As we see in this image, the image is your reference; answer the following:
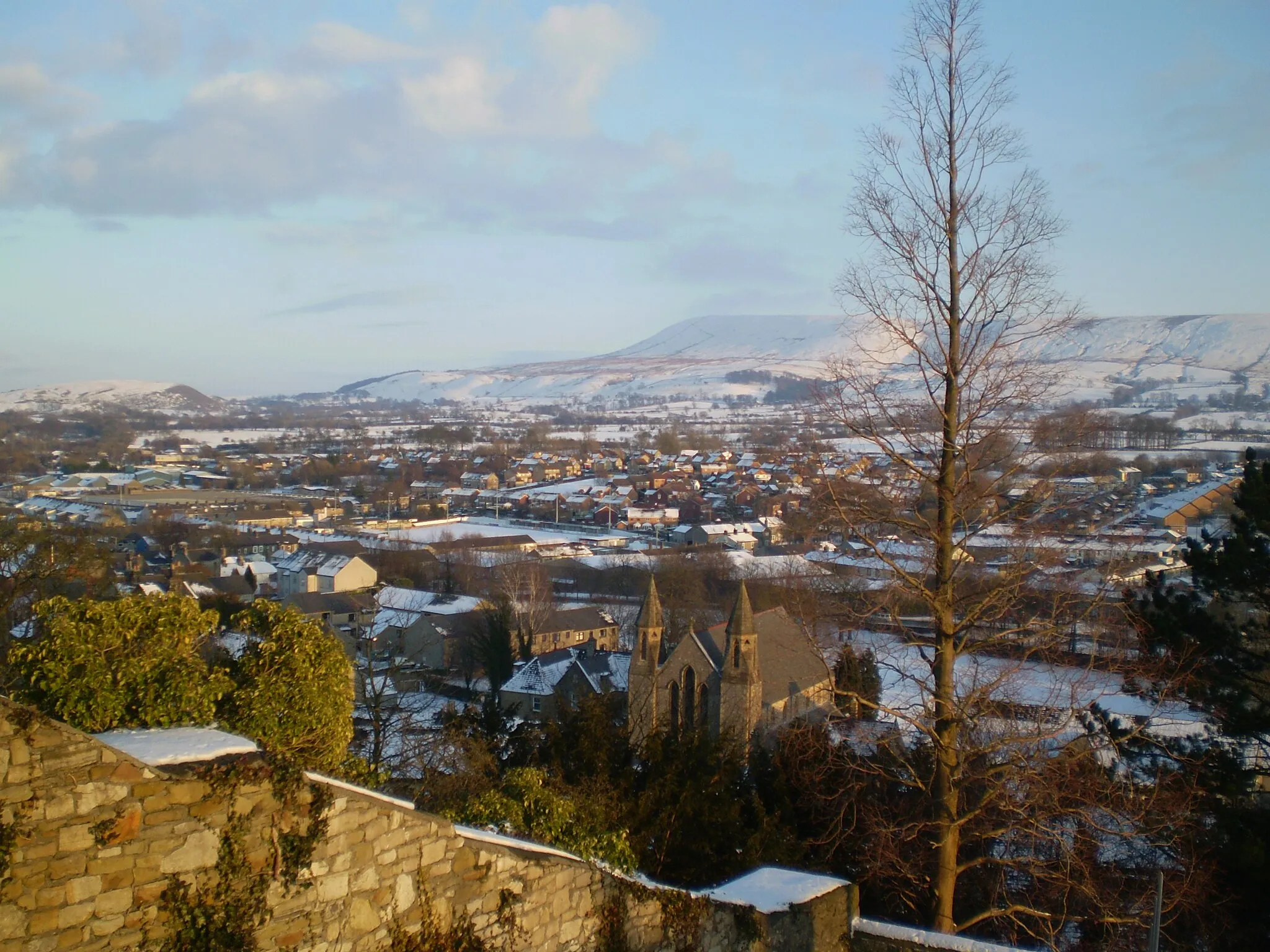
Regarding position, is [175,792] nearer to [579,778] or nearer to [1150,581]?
[579,778]

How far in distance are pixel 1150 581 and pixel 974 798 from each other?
152 inches

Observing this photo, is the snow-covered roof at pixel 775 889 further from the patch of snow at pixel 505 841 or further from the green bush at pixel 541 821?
the patch of snow at pixel 505 841

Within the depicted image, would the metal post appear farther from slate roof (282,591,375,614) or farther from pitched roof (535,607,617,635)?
slate roof (282,591,375,614)

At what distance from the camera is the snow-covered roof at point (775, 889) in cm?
591

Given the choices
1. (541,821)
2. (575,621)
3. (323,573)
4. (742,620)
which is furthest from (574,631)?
(541,821)

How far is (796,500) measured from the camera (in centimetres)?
866

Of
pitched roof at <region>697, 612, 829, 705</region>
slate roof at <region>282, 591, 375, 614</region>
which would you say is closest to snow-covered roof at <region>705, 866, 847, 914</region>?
pitched roof at <region>697, 612, 829, 705</region>

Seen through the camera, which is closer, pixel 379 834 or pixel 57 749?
pixel 57 749

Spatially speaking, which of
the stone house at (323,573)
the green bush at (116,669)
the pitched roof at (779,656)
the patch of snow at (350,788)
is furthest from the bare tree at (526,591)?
the patch of snow at (350,788)

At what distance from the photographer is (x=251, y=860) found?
12.3ft

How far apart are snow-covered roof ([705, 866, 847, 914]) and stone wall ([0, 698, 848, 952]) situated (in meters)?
0.95

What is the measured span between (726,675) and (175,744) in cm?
1976

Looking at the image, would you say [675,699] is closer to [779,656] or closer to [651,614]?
[651,614]

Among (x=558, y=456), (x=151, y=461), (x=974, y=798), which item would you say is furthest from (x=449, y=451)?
(x=974, y=798)
